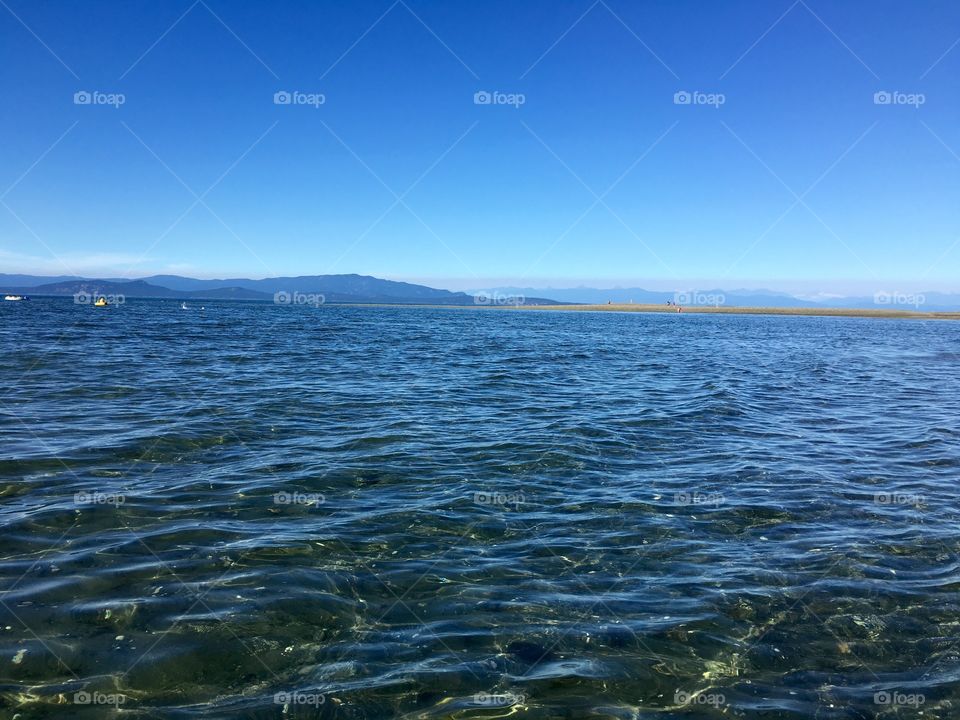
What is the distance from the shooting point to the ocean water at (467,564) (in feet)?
17.0

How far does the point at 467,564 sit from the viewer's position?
7.53 m

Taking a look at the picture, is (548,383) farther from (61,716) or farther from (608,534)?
(61,716)

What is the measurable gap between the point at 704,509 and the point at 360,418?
375 inches

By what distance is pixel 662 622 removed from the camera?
6.23 m

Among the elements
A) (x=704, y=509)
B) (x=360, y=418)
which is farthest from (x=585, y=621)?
(x=360, y=418)

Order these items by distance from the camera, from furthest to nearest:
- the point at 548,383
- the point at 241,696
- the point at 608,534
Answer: the point at 548,383
the point at 608,534
the point at 241,696

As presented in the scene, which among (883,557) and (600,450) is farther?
(600,450)

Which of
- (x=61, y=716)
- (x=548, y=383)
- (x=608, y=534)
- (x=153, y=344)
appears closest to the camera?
(x=61, y=716)

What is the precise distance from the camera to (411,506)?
9.51 metres

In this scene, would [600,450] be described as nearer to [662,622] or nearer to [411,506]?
[411,506]

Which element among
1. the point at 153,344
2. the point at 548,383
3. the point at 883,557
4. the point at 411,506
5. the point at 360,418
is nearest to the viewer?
the point at 883,557

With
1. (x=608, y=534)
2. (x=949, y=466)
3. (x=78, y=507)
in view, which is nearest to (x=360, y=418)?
(x=78, y=507)

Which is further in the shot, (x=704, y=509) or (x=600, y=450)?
(x=600, y=450)

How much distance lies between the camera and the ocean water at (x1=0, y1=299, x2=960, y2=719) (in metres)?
5.18
